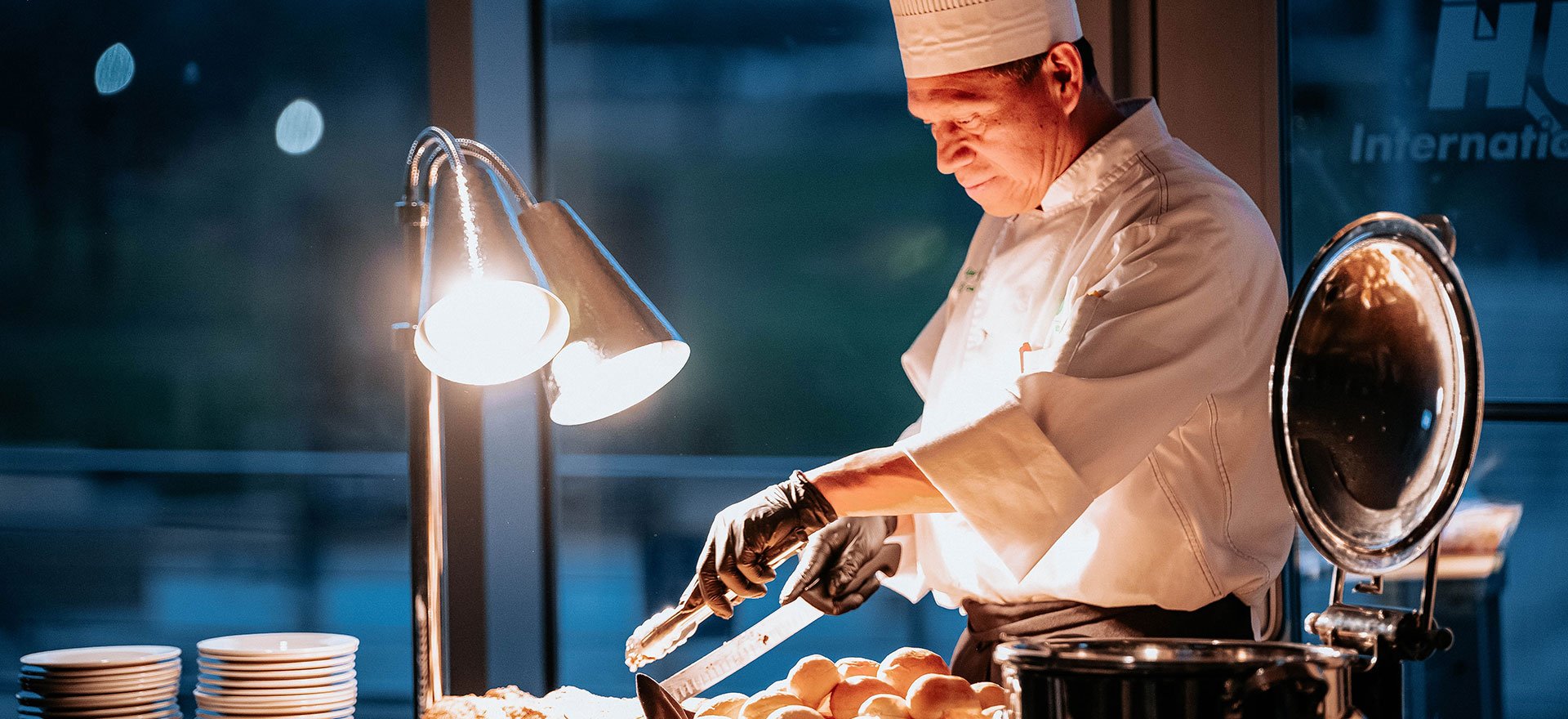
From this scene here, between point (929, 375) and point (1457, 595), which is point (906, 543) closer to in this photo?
point (929, 375)

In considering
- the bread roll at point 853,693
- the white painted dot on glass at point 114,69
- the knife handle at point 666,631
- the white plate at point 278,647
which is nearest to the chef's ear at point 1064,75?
the knife handle at point 666,631

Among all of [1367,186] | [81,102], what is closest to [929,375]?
[1367,186]

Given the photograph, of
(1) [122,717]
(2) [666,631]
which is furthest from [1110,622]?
(1) [122,717]

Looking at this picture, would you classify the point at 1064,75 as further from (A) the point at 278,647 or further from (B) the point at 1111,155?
(A) the point at 278,647

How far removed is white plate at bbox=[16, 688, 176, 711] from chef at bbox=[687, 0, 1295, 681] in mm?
774

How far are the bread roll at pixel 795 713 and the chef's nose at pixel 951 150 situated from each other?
84 centimetres

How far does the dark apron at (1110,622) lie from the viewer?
1641 millimetres

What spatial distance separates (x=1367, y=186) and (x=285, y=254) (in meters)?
2.37

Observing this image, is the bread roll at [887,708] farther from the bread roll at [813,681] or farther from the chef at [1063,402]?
the chef at [1063,402]

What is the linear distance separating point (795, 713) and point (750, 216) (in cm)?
172

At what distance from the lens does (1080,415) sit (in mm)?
1424

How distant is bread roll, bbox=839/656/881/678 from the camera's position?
1.47 metres

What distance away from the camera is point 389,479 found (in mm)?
2812

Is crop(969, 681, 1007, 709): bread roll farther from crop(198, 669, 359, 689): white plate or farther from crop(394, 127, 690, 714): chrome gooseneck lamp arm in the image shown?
crop(198, 669, 359, 689): white plate
